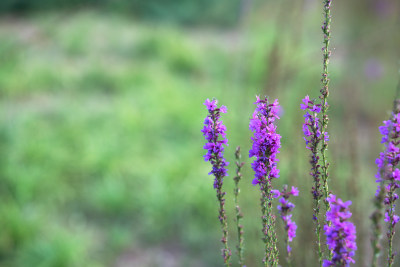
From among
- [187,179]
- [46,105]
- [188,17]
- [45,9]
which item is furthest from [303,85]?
[45,9]

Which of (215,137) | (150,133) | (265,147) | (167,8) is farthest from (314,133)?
(167,8)

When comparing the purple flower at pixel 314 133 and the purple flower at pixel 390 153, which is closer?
the purple flower at pixel 390 153

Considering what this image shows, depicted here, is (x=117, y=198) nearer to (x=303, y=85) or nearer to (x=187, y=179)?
(x=187, y=179)

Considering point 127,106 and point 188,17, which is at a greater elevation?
point 188,17

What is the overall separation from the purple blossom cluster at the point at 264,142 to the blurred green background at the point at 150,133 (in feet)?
4.27

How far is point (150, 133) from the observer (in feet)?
18.4

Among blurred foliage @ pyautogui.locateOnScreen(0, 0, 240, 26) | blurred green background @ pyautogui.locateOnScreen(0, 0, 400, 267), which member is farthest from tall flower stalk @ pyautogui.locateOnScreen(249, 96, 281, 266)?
blurred foliage @ pyautogui.locateOnScreen(0, 0, 240, 26)

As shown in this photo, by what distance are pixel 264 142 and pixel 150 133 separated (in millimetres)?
4512

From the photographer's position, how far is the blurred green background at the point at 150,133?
3381 mm

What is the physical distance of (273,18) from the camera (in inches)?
506

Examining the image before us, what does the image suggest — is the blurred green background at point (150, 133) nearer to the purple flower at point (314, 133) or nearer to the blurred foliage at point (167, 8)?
the purple flower at point (314, 133)

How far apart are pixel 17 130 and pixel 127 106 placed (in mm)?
1608

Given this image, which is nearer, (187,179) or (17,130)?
(187,179)

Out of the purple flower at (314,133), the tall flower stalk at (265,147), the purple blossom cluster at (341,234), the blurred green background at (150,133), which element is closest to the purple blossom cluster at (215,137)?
the tall flower stalk at (265,147)
